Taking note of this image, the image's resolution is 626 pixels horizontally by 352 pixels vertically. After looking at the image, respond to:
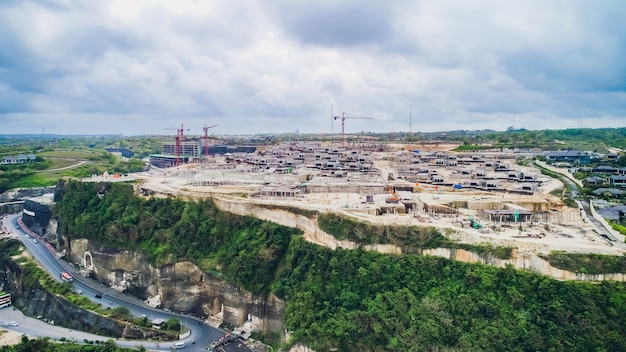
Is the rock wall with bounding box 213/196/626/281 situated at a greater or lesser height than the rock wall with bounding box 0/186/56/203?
greater

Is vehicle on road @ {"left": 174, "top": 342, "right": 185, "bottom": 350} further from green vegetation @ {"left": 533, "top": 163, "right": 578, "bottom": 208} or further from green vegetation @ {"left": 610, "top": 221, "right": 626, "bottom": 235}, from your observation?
green vegetation @ {"left": 533, "top": 163, "right": 578, "bottom": 208}

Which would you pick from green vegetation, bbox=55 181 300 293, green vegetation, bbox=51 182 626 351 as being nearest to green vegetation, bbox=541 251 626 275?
green vegetation, bbox=51 182 626 351

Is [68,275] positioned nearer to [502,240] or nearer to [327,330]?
[327,330]

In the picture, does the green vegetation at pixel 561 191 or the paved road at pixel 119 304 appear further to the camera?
the green vegetation at pixel 561 191

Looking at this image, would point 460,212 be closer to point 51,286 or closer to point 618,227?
point 618,227

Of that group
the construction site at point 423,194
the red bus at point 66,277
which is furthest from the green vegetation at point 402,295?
the red bus at point 66,277

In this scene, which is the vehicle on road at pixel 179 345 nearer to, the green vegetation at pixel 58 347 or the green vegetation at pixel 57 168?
the green vegetation at pixel 58 347

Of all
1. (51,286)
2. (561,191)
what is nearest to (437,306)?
(561,191)
